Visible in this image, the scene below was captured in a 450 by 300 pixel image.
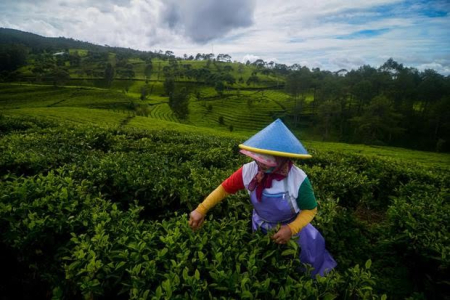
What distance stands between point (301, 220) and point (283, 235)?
30 cm

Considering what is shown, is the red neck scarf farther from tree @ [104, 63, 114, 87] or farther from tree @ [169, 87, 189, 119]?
tree @ [104, 63, 114, 87]

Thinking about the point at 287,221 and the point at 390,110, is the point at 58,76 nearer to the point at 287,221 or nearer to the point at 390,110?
the point at 390,110

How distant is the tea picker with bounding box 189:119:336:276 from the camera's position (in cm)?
262

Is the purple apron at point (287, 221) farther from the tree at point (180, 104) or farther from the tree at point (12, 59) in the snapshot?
the tree at point (12, 59)

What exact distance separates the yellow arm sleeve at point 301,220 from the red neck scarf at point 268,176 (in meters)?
0.45

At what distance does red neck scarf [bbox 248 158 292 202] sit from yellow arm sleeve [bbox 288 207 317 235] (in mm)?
451

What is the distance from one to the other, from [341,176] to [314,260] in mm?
3667

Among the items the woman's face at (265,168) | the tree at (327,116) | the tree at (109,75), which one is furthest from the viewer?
the tree at (109,75)

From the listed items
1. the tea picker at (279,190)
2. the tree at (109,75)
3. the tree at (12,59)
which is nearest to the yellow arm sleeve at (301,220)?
the tea picker at (279,190)

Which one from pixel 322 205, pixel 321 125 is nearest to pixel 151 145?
pixel 322 205

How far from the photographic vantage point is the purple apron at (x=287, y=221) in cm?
293

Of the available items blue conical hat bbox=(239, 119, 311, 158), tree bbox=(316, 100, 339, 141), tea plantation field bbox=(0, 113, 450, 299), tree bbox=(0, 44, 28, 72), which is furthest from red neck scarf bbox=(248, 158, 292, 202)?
tree bbox=(0, 44, 28, 72)

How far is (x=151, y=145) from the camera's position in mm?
8852

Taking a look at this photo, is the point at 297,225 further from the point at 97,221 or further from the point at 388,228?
the point at 388,228
